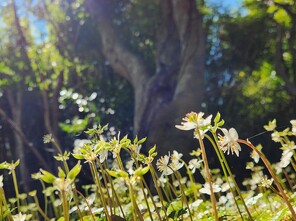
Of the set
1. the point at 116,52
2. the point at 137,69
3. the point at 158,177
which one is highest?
the point at 116,52

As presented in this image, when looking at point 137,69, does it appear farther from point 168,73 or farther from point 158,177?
point 158,177

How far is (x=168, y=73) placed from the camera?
590 centimetres

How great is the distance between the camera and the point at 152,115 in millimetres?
5508

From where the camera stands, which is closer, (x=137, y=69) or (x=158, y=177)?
(x=158, y=177)

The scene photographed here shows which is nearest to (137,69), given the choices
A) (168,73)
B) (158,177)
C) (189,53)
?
(168,73)

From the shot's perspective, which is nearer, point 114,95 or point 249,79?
point 249,79

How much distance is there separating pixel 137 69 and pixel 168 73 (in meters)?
0.54

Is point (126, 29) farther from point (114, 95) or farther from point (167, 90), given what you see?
point (167, 90)

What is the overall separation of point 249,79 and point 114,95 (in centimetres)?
224

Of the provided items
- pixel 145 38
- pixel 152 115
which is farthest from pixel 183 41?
pixel 145 38

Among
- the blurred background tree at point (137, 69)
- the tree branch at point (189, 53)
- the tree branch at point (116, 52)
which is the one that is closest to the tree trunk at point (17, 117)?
the blurred background tree at point (137, 69)

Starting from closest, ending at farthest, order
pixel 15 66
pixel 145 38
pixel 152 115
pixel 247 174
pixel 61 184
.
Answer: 1. pixel 61 184
2. pixel 247 174
3. pixel 152 115
4. pixel 15 66
5. pixel 145 38

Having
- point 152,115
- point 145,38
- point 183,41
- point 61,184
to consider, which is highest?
point 145,38

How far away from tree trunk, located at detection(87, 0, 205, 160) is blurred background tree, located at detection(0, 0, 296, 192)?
0.01 m
